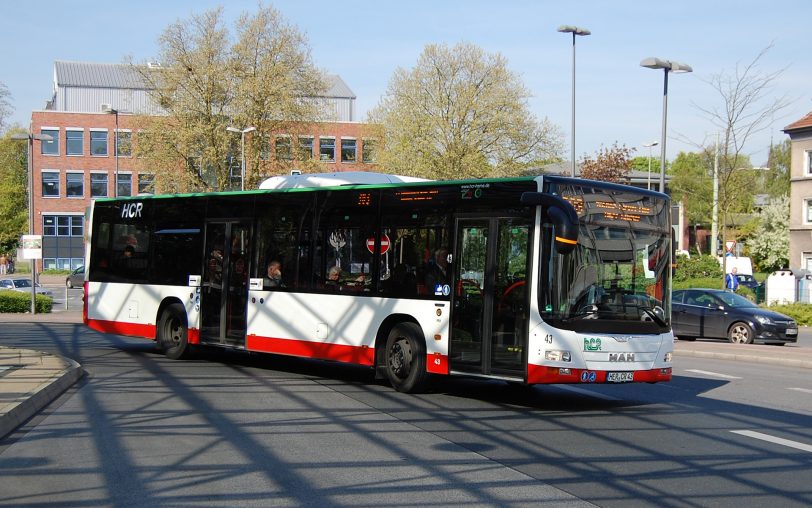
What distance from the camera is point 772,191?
103 m

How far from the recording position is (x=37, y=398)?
37.4ft

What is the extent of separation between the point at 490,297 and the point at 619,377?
1.87m

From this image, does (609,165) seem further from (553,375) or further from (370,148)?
(553,375)

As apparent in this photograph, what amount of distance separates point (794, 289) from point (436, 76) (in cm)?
2308

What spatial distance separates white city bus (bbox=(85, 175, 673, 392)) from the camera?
1156 centimetres

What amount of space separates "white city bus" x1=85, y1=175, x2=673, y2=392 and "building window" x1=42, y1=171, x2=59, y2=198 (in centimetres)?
6881

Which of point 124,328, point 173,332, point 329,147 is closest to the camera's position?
point 173,332

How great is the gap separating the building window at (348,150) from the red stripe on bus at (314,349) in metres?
69.9

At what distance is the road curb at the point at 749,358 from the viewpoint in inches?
768

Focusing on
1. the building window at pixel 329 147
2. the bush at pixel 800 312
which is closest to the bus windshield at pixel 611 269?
the bush at pixel 800 312

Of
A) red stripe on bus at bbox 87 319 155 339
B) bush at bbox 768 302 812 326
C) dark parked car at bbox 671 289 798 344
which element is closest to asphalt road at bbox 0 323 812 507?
red stripe on bus at bbox 87 319 155 339

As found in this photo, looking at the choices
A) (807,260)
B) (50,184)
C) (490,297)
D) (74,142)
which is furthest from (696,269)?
(50,184)

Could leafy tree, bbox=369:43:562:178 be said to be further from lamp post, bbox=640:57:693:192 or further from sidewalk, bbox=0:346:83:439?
sidewalk, bbox=0:346:83:439

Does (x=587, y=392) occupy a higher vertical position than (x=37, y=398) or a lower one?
lower
